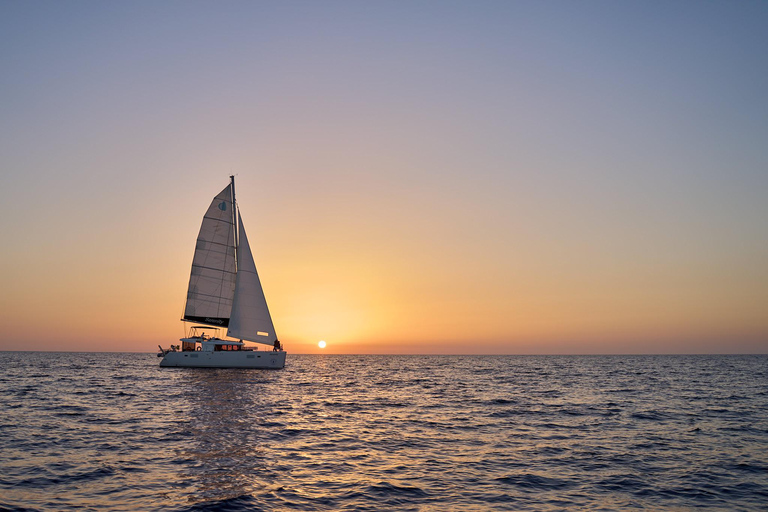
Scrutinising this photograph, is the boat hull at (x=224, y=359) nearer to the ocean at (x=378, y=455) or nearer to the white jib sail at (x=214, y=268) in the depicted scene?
the white jib sail at (x=214, y=268)

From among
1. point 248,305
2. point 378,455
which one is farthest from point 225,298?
point 378,455

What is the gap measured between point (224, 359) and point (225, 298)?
23.6ft

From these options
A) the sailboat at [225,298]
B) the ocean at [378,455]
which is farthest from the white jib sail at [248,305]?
the ocean at [378,455]

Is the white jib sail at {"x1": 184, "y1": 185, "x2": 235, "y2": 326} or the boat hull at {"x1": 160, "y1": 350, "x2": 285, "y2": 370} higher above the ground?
the white jib sail at {"x1": 184, "y1": 185, "x2": 235, "y2": 326}

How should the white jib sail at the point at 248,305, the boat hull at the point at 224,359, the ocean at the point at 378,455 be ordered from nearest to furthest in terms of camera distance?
1. the ocean at the point at 378,455
2. the boat hull at the point at 224,359
3. the white jib sail at the point at 248,305

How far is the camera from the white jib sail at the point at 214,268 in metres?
62.5

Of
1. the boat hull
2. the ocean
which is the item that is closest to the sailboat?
the boat hull

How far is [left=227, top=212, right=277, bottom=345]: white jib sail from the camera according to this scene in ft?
202

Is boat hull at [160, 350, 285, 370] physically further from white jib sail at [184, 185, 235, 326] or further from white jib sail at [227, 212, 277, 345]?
white jib sail at [184, 185, 235, 326]

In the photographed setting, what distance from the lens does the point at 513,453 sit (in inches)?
735

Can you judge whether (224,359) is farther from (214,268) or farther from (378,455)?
(378,455)

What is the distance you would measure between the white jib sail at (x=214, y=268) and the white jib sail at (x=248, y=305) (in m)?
1.88

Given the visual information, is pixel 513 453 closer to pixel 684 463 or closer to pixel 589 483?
pixel 589 483

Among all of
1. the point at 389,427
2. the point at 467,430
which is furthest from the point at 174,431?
the point at 467,430
